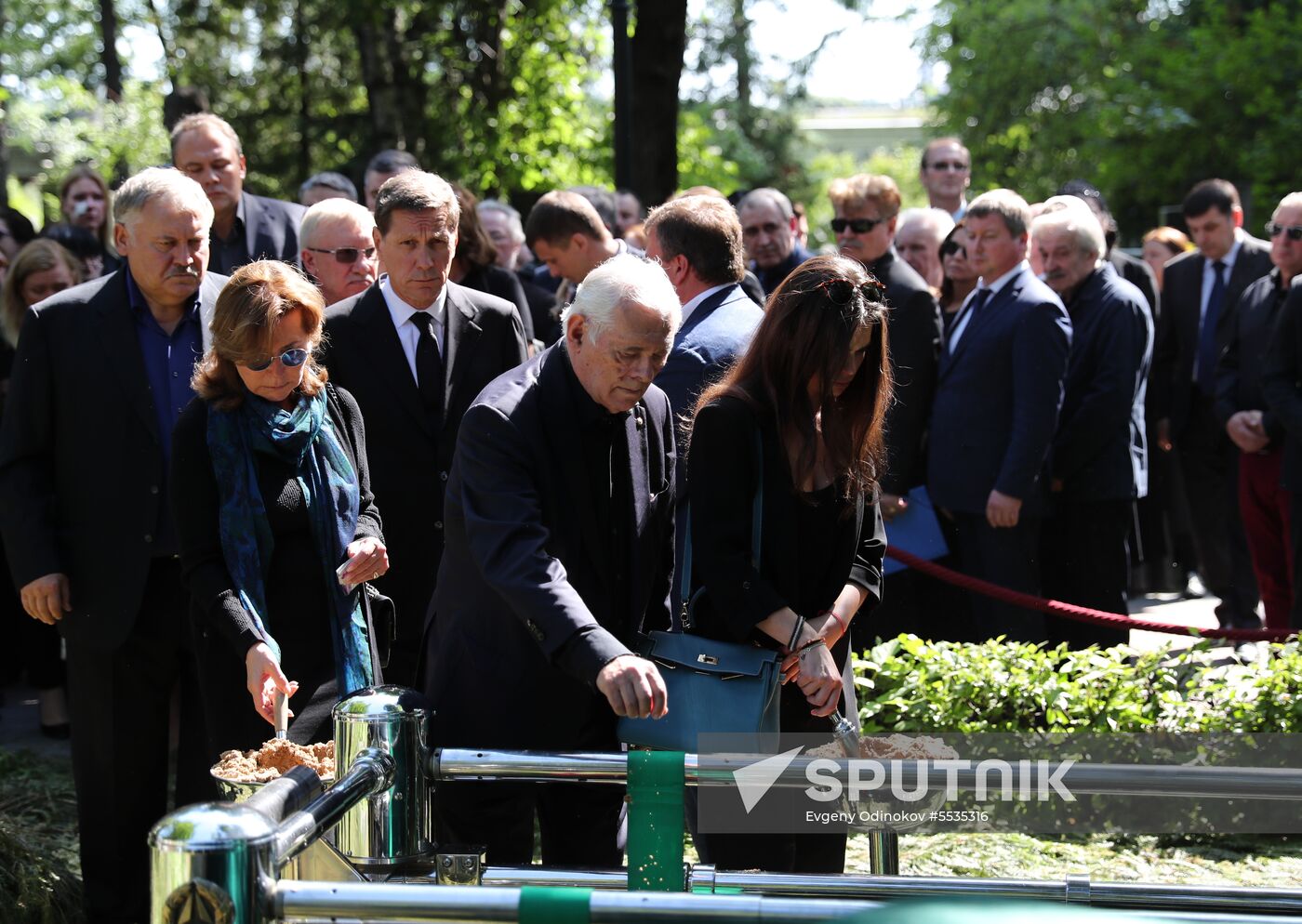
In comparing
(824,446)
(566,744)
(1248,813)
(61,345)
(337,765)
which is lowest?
(1248,813)

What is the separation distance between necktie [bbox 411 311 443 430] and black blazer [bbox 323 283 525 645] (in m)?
0.02

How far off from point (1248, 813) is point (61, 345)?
4.31 metres

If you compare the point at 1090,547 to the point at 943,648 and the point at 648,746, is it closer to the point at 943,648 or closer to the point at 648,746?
the point at 943,648

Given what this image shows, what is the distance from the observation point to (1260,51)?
21.8 m

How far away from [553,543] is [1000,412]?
361 cm

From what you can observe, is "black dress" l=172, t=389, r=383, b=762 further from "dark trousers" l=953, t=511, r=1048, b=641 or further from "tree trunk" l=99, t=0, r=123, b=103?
"tree trunk" l=99, t=0, r=123, b=103

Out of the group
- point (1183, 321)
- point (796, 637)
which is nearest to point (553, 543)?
point (796, 637)

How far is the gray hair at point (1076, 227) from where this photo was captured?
23.2 ft

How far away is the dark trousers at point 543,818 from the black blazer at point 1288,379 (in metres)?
4.77

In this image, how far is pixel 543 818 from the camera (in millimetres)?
3607

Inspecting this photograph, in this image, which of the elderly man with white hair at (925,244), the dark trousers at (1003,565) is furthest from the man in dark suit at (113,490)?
the elderly man with white hair at (925,244)

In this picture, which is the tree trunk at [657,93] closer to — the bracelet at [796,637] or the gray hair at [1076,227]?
the gray hair at [1076,227]

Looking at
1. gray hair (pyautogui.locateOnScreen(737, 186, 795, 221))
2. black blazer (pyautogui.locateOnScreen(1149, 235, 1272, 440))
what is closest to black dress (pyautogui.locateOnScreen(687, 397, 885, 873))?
gray hair (pyautogui.locateOnScreen(737, 186, 795, 221))

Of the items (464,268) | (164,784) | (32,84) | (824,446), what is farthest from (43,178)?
(824,446)
